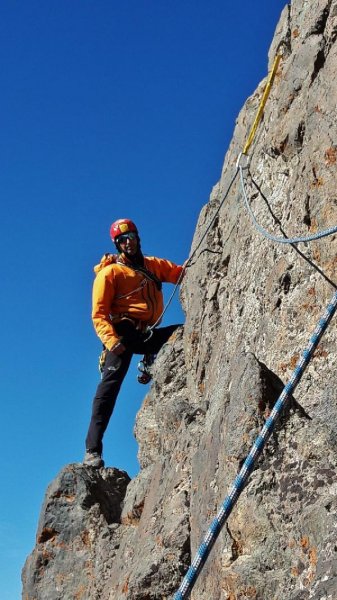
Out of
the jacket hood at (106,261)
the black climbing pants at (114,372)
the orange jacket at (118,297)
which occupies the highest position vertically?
the jacket hood at (106,261)

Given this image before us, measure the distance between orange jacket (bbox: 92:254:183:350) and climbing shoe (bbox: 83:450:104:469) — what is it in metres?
1.48

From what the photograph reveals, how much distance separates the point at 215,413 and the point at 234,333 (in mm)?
2019

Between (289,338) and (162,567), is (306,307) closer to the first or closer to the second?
(289,338)

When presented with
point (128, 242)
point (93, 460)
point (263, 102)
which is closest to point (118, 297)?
point (128, 242)

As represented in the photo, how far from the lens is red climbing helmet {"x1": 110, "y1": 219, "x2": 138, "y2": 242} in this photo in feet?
39.3

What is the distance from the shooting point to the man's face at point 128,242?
1201cm

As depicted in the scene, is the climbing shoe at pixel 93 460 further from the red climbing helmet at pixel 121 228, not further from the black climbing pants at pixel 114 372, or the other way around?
the red climbing helmet at pixel 121 228

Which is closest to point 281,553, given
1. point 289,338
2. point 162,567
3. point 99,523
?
point 162,567

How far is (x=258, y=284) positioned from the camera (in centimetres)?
873

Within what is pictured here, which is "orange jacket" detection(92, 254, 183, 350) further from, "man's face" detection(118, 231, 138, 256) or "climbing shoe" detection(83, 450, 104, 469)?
"climbing shoe" detection(83, 450, 104, 469)

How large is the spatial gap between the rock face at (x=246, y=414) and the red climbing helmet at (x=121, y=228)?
98 centimetres

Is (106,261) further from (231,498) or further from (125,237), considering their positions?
(231,498)

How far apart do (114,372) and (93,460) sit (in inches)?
50.7

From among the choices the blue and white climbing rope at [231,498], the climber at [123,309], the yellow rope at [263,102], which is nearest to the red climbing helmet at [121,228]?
the climber at [123,309]
